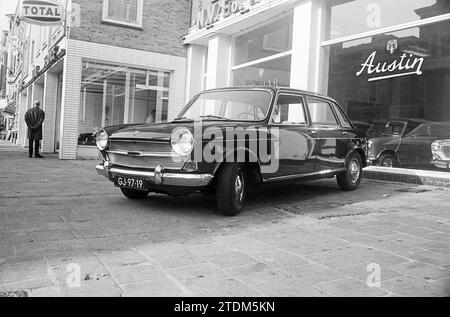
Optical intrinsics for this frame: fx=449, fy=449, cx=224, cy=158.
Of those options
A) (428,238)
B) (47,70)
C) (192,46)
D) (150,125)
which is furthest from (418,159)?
(47,70)

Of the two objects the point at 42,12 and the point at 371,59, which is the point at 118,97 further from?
the point at 371,59

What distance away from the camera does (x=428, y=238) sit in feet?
13.8

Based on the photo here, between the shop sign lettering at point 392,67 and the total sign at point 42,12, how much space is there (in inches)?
331

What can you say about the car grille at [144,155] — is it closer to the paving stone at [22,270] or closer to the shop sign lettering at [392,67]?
the paving stone at [22,270]

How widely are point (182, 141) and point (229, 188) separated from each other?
713 mm

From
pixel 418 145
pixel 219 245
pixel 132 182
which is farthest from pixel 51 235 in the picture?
pixel 418 145

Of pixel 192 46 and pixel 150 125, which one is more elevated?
pixel 192 46

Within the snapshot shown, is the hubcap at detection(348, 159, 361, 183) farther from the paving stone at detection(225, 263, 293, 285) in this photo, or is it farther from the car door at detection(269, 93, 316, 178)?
the paving stone at detection(225, 263, 293, 285)

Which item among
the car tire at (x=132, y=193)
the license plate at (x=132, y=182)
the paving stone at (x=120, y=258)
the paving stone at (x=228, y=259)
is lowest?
the paving stone at (x=120, y=258)

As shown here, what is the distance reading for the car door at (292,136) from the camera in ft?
17.8

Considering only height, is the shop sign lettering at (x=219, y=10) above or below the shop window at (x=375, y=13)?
above

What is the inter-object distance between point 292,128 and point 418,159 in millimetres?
3429

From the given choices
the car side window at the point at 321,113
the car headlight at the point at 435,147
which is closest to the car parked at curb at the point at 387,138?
the car headlight at the point at 435,147
